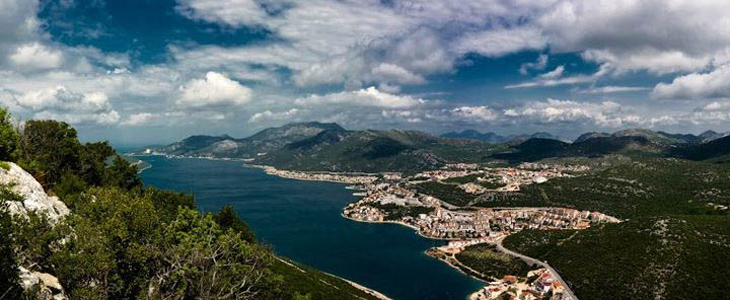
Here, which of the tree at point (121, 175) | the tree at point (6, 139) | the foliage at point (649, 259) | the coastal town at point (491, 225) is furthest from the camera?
the coastal town at point (491, 225)

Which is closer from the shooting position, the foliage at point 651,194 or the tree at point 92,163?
the tree at point 92,163

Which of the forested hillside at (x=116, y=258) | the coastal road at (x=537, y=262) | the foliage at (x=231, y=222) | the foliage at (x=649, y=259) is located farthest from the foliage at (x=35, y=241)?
the foliage at (x=649, y=259)

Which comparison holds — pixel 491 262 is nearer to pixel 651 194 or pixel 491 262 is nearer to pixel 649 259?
pixel 649 259

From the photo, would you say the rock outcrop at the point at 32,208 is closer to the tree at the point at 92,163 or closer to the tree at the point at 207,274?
the tree at the point at 207,274

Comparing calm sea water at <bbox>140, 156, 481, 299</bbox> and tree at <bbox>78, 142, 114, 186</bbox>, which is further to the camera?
calm sea water at <bbox>140, 156, 481, 299</bbox>

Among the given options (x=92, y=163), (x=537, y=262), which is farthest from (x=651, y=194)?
(x=92, y=163)

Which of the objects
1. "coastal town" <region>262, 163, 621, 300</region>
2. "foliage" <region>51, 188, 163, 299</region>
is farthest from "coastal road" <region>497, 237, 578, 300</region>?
"foliage" <region>51, 188, 163, 299</region>

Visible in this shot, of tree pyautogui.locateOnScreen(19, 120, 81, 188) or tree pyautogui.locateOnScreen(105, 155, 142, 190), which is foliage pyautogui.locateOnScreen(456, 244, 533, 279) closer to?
tree pyautogui.locateOnScreen(105, 155, 142, 190)

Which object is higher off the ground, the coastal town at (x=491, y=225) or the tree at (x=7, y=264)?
the tree at (x=7, y=264)
